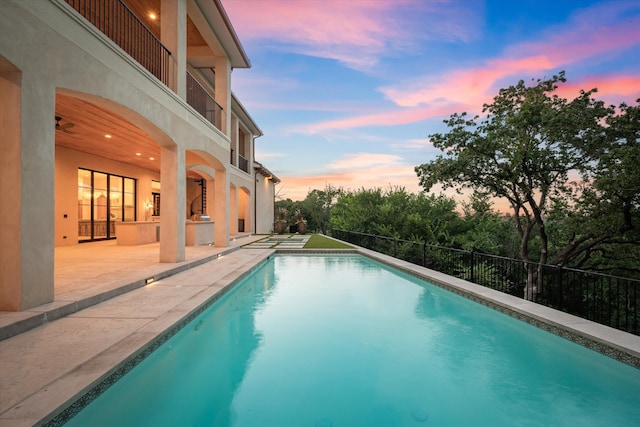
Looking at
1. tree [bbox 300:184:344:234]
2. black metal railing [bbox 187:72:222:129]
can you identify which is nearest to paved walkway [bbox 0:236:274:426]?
black metal railing [bbox 187:72:222:129]

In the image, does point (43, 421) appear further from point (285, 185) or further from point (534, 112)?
point (285, 185)

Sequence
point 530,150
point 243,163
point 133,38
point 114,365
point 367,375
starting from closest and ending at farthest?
1. point 114,365
2. point 367,375
3. point 133,38
4. point 530,150
5. point 243,163

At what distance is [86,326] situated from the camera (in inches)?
139

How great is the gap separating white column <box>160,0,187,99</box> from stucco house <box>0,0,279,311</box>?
2cm

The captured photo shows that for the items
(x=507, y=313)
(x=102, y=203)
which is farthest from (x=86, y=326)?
(x=102, y=203)

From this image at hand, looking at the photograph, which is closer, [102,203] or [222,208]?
[222,208]

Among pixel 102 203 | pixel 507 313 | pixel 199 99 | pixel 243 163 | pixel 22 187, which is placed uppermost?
pixel 199 99

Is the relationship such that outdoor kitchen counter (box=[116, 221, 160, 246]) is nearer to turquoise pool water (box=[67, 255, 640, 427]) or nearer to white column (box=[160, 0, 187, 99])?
white column (box=[160, 0, 187, 99])

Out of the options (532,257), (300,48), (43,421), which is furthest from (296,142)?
(43,421)

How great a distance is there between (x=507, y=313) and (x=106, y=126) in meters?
8.92

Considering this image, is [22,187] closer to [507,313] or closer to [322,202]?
[507,313]

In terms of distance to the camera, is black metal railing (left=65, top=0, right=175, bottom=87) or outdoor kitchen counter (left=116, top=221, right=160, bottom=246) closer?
black metal railing (left=65, top=0, right=175, bottom=87)

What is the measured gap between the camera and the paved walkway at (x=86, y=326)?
219cm

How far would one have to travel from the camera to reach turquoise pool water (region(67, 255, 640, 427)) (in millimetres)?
2543
